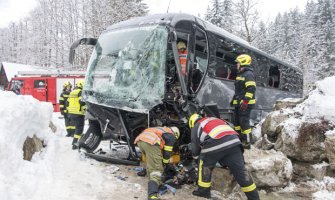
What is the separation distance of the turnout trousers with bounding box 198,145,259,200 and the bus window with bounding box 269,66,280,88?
6427mm

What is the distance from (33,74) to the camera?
64.1 ft

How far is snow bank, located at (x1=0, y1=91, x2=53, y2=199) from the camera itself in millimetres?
3725

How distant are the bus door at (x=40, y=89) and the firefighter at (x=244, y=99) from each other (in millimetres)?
14610

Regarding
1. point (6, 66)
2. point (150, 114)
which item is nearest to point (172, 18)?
point (150, 114)

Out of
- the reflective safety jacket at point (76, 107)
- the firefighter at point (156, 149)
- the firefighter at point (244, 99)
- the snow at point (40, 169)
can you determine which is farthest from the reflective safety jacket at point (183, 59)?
the reflective safety jacket at point (76, 107)

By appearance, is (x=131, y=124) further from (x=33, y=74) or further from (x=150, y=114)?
(x=33, y=74)

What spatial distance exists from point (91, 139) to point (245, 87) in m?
3.56

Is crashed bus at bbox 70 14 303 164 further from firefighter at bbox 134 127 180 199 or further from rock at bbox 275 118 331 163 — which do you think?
rock at bbox 275 118 331 163

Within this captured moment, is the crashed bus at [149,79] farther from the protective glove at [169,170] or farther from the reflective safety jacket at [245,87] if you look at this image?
the protective glove at [169,170]

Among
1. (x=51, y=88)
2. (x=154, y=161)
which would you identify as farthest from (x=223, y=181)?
(x=51, y=88)

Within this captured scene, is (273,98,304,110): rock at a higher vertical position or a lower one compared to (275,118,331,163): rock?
higher

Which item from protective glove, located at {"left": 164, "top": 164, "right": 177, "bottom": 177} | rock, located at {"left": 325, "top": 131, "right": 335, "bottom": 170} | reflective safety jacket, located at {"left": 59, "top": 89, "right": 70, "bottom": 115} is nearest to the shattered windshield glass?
protective glove, located at {"left": 164, "top": 164, "right": 177, "bottom": 177}

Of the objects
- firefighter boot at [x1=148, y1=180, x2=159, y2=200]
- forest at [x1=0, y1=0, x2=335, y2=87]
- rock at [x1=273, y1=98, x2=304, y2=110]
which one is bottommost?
firefighter boot at [x1=148, y1=180, x2=159, y2=200]

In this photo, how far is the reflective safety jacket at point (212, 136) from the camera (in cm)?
454
